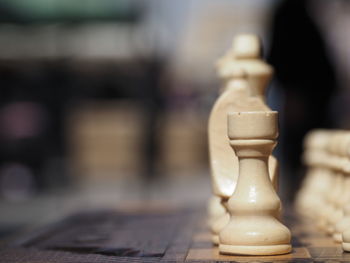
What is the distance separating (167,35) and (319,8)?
3.84m

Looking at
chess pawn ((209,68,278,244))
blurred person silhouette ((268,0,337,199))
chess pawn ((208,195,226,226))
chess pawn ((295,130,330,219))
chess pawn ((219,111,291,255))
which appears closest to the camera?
chess pawn ((219,111,291,255))

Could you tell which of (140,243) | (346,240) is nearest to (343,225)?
(346,240)

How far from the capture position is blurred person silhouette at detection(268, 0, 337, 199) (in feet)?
19.3

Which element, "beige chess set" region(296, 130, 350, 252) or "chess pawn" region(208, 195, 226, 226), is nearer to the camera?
"beige chess set" region(296, 130, 350, 252)

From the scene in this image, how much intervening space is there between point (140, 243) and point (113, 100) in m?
8.97

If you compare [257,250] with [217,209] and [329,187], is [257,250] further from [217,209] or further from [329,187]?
[329,187]

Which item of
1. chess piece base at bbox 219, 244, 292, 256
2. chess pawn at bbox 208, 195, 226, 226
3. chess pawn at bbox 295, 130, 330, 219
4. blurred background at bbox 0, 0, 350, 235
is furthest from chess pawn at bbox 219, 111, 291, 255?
blurred background at bbox 0, 0, 350, 235

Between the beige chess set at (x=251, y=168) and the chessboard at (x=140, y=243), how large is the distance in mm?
36

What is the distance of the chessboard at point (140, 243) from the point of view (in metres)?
1.97

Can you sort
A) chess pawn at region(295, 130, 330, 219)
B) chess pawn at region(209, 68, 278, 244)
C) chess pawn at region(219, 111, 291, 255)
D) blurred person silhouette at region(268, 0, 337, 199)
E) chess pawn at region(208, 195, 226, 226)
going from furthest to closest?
1. blurred person silhouette at region(268, 0, 337, 199)
2. chess pawn at region(295, 130, 330, 219)
3. chess pawn at region(208, 195, 226, 226)
4. chess pawn at region(209, 68, 278, 244)
5. chess pawn at region(219, 111, 291, 255)

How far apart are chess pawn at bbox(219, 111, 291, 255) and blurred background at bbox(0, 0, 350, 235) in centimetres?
377

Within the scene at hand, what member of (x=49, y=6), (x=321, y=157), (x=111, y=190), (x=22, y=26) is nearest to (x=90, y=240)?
(x=321, y=157)

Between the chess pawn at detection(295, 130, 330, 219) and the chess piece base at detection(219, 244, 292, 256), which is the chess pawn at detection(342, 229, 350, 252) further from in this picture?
the chess pawn at detection(295, 130, 330, 219)

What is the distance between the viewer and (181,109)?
1430 cm
